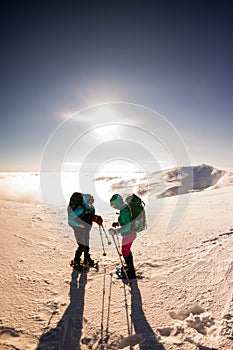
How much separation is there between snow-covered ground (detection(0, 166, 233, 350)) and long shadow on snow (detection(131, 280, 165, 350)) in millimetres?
18

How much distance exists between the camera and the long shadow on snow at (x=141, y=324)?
11.2ft

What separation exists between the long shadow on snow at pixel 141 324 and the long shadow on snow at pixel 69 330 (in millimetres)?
1079

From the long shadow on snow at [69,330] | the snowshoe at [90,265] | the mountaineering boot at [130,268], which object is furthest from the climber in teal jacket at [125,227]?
the long shadow on snow at [69,330]

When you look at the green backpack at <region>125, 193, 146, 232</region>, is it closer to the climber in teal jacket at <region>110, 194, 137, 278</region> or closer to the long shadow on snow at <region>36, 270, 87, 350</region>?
the climber in teal jacket at <region>110, 194, 137, 278</region>

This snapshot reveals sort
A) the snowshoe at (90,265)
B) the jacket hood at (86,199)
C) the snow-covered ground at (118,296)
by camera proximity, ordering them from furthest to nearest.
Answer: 1. the snowshoe at (90,265)
2. the jacket hood at (86,199)
3. the snow-covered ground at (118,296)

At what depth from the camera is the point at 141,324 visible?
155 inches

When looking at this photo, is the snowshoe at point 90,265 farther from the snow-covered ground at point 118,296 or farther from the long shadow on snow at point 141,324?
the long shadow on snow at point 141,324

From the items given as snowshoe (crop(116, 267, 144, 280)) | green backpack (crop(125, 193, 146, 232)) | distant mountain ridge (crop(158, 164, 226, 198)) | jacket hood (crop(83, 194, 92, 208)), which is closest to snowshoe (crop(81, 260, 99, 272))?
snowshoe (crop(116, 267, 144, 280))

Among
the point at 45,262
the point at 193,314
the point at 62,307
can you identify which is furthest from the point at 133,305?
the point at 45,262

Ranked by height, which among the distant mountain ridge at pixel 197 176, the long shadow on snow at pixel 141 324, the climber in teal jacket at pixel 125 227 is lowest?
the long shadow on snow at pixel 141 324

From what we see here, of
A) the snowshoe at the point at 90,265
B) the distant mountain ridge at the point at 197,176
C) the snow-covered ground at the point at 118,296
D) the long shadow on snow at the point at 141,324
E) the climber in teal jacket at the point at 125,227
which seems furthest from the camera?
the distant mountain ridge at the point at 197,176

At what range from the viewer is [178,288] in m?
5.00

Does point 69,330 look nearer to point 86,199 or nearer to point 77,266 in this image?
point 77,266

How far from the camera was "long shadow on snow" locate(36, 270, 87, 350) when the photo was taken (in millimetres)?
3454
